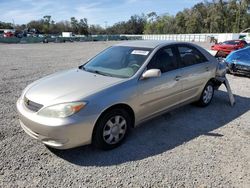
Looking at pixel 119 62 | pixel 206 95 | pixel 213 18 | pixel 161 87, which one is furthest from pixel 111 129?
pixel 213 18

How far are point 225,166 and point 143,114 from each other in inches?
54.5

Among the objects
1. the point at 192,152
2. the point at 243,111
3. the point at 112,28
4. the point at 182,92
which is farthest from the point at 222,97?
the point at 112,28

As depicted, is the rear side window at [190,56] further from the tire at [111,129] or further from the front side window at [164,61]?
the tire at [111,129]

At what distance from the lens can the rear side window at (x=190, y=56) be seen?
448 cm

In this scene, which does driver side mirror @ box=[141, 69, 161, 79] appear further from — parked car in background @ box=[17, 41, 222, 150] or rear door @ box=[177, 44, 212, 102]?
rear door @ box=[177, 44, 212, 102]

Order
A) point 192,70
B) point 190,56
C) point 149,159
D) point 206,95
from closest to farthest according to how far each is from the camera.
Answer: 1. point 149,159
2. point 192,70
3. point 190,56
4. point 206,95

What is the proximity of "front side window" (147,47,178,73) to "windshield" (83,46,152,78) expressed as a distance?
0.51 feet

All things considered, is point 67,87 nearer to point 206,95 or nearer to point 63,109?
point 63,109

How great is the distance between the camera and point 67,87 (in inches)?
132

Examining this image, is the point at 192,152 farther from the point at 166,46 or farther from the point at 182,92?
the point at 166,46

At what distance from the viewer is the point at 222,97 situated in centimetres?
603

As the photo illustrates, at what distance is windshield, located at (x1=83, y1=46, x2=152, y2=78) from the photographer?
3.78m

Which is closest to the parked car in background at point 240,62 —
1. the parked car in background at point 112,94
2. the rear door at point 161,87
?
the parked car in background at point 112,94

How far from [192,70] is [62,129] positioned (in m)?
2.85
